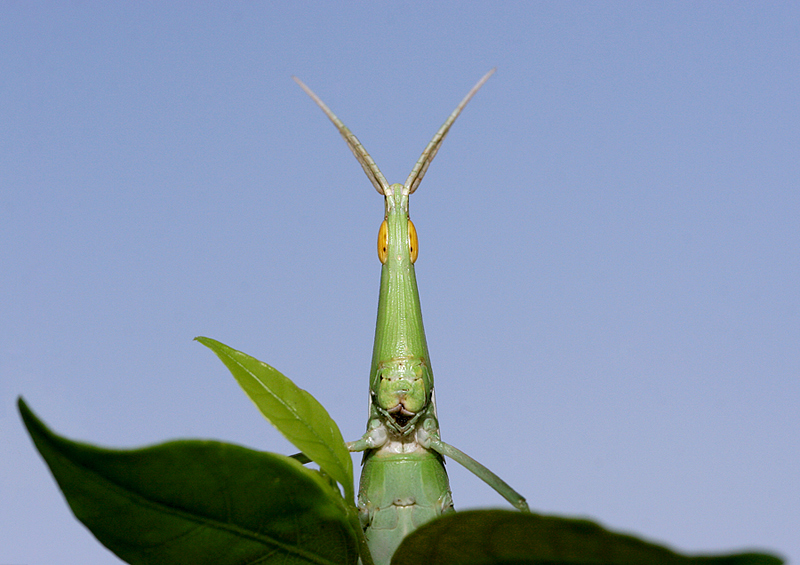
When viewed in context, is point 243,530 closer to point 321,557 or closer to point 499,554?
point 321,557

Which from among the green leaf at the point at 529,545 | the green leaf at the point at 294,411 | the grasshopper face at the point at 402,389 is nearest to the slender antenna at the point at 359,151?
the grasshopper face at the point at 402,389

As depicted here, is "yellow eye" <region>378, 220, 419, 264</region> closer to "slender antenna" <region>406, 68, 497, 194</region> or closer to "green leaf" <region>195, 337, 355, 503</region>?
"slender antenna" <region>406, 68, 497, 194</region>

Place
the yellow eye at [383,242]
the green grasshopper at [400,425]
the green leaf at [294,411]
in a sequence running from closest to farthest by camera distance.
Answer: the green leaf at [294,411] < the green grasshopper at [400,425] < the yellow eye at [383,242]

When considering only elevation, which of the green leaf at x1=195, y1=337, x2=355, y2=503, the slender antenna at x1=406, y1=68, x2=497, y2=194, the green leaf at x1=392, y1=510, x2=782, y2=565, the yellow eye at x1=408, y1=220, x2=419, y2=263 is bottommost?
the green leaf at x1=392, y1=510, x2=782, y2=565

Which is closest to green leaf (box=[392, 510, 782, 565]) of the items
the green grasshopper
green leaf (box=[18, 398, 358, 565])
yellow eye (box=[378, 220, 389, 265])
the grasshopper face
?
green leaf (box=[18, 398, 358, 565])

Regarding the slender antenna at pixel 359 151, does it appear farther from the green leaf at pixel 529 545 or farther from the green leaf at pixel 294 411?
the green leaf at pixel 529 545

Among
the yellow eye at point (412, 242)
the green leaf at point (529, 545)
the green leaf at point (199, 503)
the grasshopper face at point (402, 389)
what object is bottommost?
the green leaf at point (529, 545)

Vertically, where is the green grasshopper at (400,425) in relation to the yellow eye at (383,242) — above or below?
below

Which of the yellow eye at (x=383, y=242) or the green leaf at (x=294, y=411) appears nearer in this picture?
the green leaf at (x=294, y=411)
